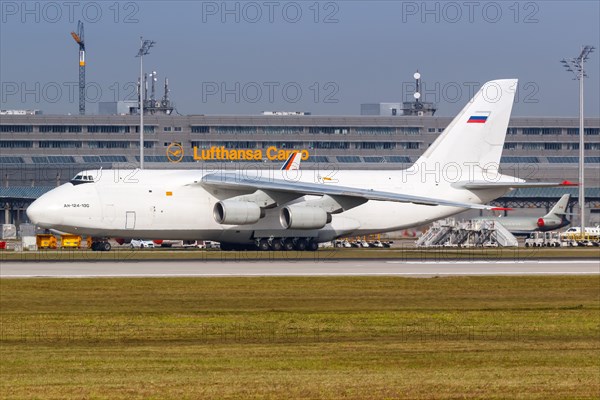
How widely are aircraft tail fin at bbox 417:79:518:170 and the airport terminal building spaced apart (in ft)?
249

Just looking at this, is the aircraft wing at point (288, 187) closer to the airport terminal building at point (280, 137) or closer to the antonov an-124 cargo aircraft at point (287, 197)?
the antonov an-124 cargo aircraft at point (287, 197)

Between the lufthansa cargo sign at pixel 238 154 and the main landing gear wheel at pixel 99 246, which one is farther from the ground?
the lufthansa cargo sign at pixel 238 154

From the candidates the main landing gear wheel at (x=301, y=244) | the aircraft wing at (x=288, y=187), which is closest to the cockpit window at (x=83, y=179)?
the aircraft wing at (x=288, y=187)

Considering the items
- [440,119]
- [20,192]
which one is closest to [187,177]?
[20,192]

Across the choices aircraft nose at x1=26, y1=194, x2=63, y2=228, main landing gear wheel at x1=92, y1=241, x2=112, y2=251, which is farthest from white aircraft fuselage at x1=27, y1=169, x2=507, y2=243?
main landing gear wheel at x1=92, y1=241, x2=112, y2=251

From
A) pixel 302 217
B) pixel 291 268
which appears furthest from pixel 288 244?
pixel 291 268

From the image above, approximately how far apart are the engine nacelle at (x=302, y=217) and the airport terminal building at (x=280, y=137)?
265 ft

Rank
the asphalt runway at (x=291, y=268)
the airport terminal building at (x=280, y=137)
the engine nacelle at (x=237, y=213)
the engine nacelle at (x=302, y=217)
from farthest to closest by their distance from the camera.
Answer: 1. the airport terminal building at (x=280, y=137)
2. the engine nacelle at (x=302, y=217)
3. the engine nacelle at (x=237, y=213)
4. the asphalt runway at (x=291, y=268)

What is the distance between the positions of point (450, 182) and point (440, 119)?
96.1m

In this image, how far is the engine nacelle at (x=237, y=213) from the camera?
52625mm

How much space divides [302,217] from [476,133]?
1152 cm

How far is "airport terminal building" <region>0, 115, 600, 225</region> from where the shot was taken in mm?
143050

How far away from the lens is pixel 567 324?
25.3 metres

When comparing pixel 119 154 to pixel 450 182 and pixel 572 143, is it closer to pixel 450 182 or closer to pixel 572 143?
pixel 572 143
